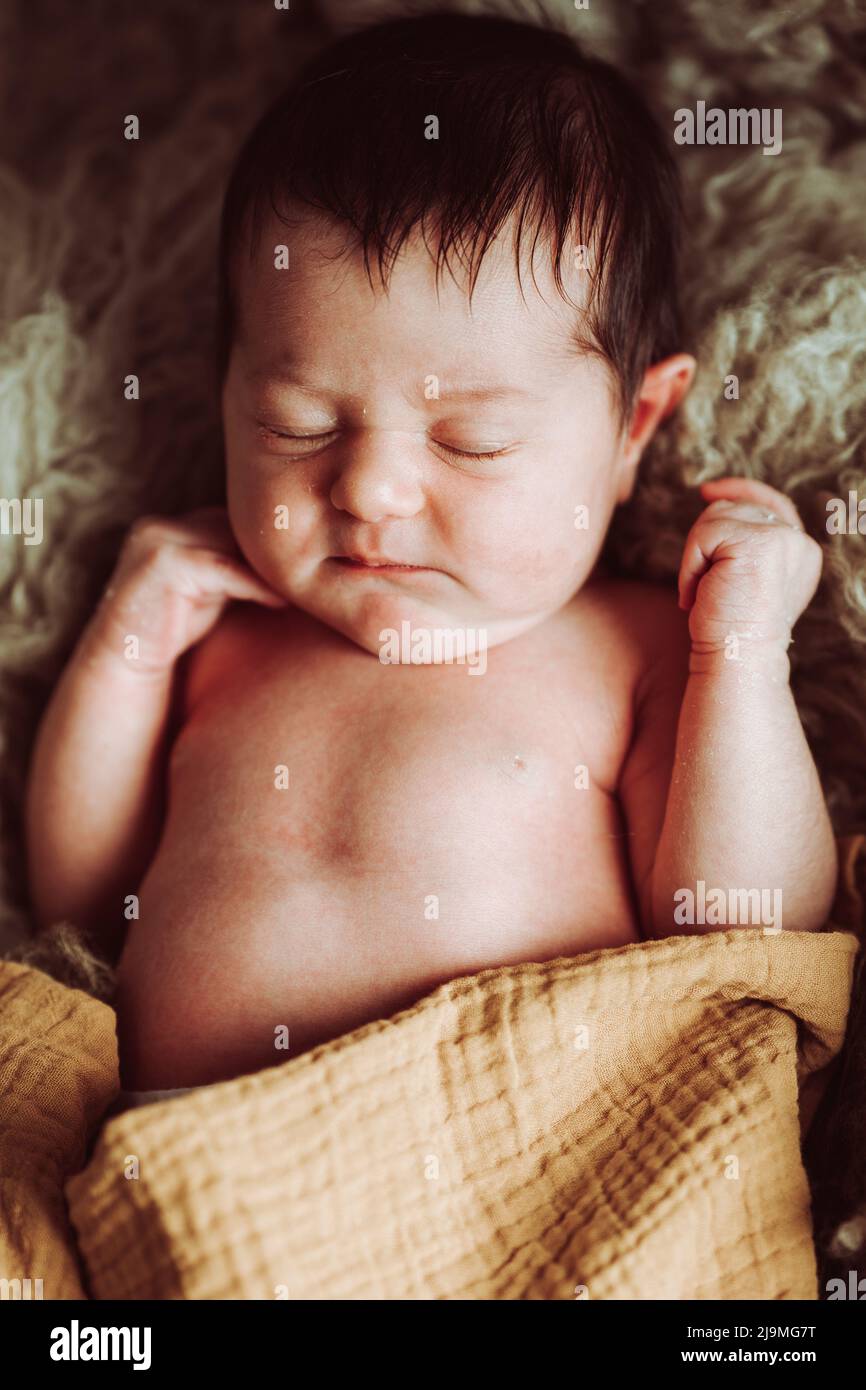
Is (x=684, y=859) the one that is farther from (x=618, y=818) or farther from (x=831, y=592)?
(x=831, y=592)

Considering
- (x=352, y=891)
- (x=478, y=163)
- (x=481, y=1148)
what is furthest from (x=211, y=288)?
(x=481, y=1148)

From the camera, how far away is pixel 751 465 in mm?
1290

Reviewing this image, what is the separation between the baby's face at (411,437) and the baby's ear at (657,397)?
0.27 feet

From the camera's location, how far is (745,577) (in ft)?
3.82

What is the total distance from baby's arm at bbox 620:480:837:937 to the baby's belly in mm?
92


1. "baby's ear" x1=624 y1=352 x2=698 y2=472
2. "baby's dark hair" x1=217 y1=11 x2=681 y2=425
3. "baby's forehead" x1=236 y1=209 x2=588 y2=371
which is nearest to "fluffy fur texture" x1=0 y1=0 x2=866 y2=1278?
"baby's ear" x1=624 y1=352 x2=698 y2=472

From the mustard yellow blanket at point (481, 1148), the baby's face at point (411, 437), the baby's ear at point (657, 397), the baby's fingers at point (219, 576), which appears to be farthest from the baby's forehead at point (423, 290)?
the mustard yellow blanket at point (481, 1148)

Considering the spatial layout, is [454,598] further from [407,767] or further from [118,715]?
[118,715]

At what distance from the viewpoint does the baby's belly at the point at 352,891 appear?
114cm

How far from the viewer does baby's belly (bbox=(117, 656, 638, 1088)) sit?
114 centimetres

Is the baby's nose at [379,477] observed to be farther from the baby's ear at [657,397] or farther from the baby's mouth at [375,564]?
the baby's ear at [657,397]
